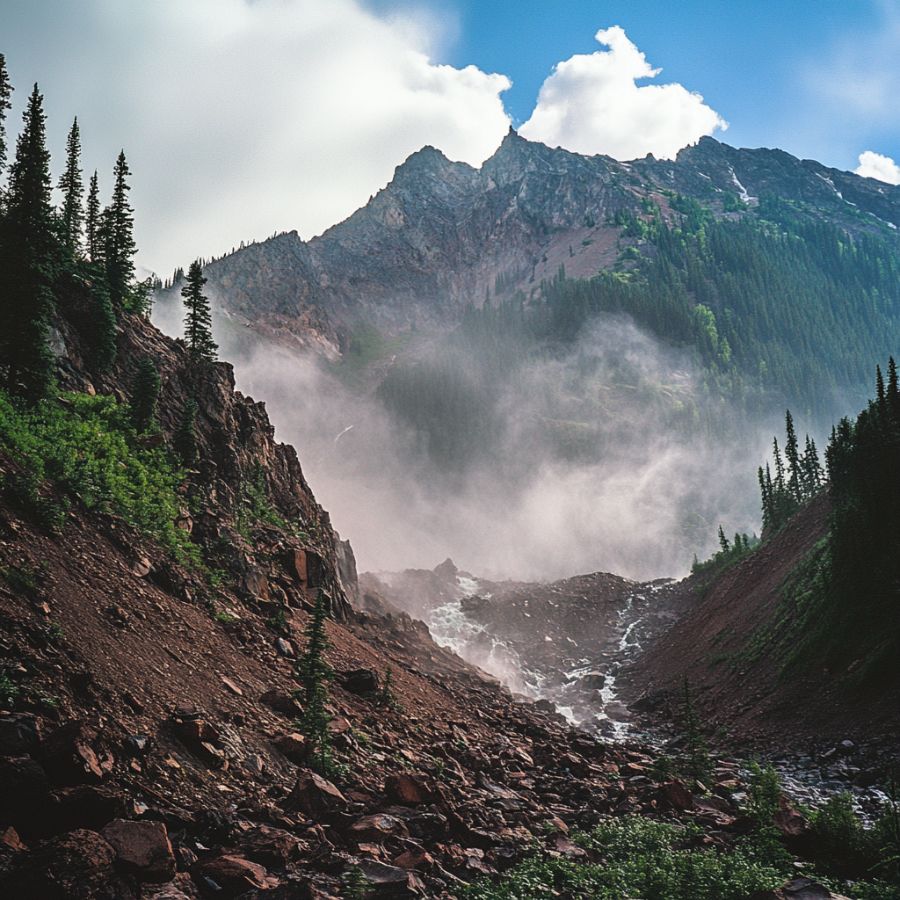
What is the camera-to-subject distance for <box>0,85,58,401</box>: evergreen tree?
26875 millimetres

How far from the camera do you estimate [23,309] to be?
27812 millimetres

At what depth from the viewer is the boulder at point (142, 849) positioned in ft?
28.9

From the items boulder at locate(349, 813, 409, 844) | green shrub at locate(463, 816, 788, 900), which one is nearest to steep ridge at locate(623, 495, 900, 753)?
green shrub at locate(463, 816, 788, 900)

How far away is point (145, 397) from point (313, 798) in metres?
26.9

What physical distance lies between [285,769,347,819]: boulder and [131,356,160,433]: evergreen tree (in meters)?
25.0

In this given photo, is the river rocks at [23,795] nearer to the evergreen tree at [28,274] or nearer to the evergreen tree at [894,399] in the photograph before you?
the evergreen tree at [28,274]

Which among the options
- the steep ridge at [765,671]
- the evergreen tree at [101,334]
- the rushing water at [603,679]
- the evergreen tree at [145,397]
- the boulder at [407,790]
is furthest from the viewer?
the evergreen tree at [101,334]

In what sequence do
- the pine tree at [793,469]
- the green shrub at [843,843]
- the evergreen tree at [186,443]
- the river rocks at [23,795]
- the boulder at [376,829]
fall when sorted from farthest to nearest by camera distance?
1. the pine tree at [793,469]
2. the evergreen tree at [186,443]
3. the green shrub at [843,843]
4. the boulder at [376,829]
5. the river rocks at [23,795]

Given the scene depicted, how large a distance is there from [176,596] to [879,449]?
45.8 metres

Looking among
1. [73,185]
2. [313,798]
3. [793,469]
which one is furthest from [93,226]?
[793,469]

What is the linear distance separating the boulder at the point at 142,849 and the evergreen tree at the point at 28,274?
24.1m

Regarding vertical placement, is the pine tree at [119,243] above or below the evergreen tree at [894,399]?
above

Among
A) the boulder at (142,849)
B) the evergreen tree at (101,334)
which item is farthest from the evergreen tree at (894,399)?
the evergreen tree at (101,334)

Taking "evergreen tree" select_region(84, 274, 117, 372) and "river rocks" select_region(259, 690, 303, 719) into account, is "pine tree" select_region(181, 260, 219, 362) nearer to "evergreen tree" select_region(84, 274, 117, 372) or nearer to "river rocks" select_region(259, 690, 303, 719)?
"evergreen tree" select_region(84, 274, 117, 372)
